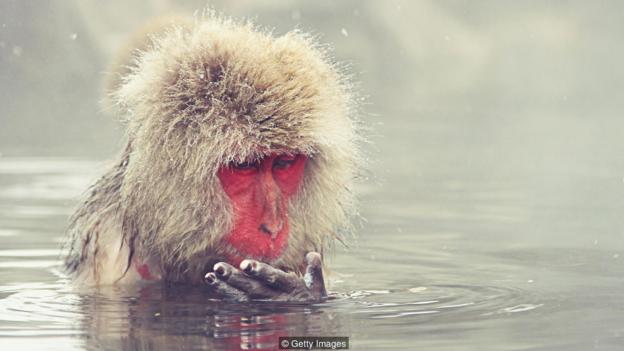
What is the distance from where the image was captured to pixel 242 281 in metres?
5.48

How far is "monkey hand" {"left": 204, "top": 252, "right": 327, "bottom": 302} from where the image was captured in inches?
214

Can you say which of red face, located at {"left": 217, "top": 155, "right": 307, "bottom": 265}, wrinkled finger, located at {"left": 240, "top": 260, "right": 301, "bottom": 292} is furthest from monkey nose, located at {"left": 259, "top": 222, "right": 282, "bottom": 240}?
wrinkled finger, located at {"left": 240, "top": 260, "right": 301, "bottom": 292}

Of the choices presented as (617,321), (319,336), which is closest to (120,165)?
(319,336)

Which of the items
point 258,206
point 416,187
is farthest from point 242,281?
point 416,187

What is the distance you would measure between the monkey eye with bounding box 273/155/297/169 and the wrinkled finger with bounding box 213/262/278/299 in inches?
19.1

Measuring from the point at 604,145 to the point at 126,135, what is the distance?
27.6 ft

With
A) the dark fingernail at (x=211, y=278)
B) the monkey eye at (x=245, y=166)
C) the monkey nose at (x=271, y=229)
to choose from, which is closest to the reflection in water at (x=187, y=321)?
the dark fingernail at (x=211, y=278)

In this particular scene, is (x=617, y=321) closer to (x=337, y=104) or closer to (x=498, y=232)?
(x=337, y=104)

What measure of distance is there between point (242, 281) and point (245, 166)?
1.54 feet

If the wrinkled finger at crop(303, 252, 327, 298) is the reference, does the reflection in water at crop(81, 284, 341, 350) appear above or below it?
below

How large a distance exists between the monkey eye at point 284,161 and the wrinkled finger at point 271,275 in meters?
0.42

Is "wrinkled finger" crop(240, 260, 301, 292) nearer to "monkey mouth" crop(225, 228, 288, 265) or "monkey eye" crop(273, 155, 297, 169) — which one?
Result: "monkey mouth" crop(225, 228, 288, 265)

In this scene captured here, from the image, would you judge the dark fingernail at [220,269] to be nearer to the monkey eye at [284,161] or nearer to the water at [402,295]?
the water at [402,295]

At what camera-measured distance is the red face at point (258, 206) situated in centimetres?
566
